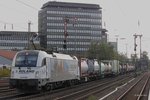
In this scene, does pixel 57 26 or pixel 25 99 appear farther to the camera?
pixel 57 26

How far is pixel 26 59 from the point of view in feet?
101

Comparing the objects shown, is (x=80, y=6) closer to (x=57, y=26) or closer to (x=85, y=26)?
(x=85, y=26)

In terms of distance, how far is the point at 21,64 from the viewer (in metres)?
30.8

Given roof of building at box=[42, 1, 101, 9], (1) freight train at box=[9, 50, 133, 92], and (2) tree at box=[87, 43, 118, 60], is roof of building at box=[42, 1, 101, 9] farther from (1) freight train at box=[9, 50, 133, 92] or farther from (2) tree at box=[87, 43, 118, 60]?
(1) freight train at box=[9, 50, 133, 92]

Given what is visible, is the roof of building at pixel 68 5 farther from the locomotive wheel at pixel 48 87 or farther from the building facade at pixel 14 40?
the locomotive wheel at pixel 48 87

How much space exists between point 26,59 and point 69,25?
113146mm

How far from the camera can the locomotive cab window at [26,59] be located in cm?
3070

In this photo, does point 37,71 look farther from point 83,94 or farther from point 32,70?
point 83,94

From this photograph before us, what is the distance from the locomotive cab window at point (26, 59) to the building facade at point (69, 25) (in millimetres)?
98498

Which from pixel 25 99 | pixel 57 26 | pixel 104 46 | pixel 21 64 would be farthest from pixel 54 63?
pixel 57 26

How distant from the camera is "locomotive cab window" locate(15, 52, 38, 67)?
30.7 metres

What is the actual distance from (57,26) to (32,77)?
115 meters

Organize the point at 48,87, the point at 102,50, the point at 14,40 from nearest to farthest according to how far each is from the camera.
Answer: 1. the point at 48,87
2. the point at 102,50
3. the point at 14,40

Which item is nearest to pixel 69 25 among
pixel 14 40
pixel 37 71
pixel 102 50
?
pixel 102 50
